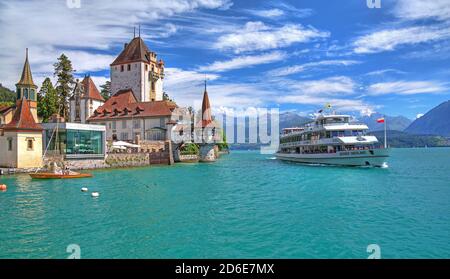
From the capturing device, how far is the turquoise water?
11062mm

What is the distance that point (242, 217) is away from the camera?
15.8 m

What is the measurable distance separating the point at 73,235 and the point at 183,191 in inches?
487

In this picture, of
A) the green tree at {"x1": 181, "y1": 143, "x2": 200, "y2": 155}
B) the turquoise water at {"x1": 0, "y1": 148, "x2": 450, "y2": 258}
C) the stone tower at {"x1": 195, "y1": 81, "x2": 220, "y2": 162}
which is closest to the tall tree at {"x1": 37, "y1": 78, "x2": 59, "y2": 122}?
the green tree at {"x1": 181, "y1": 143, "x2": 200, "y2": 155}

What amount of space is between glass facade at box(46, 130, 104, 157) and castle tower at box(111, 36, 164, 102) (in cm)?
2841

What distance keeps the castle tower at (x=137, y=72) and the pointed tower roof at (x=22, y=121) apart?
1389 inches

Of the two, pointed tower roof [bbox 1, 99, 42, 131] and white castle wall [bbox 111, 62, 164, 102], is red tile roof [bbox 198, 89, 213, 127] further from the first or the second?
pointed tower roof [bbox 1, 99, 42, 131]

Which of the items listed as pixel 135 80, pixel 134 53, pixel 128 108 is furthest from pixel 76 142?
pixel 134 53

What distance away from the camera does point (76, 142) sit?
43.6 meters

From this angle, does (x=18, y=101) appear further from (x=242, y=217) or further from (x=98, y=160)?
(x=242, y=217)

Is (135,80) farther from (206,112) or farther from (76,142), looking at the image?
(76,142)

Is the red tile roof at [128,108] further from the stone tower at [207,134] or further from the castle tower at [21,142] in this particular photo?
the castle tower at [21,142]

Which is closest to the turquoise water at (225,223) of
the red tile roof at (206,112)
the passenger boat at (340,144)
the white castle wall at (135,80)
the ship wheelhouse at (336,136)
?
the passenger boat at (340,144)

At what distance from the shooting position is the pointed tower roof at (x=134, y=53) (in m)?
73.8

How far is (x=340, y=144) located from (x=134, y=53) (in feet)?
172
